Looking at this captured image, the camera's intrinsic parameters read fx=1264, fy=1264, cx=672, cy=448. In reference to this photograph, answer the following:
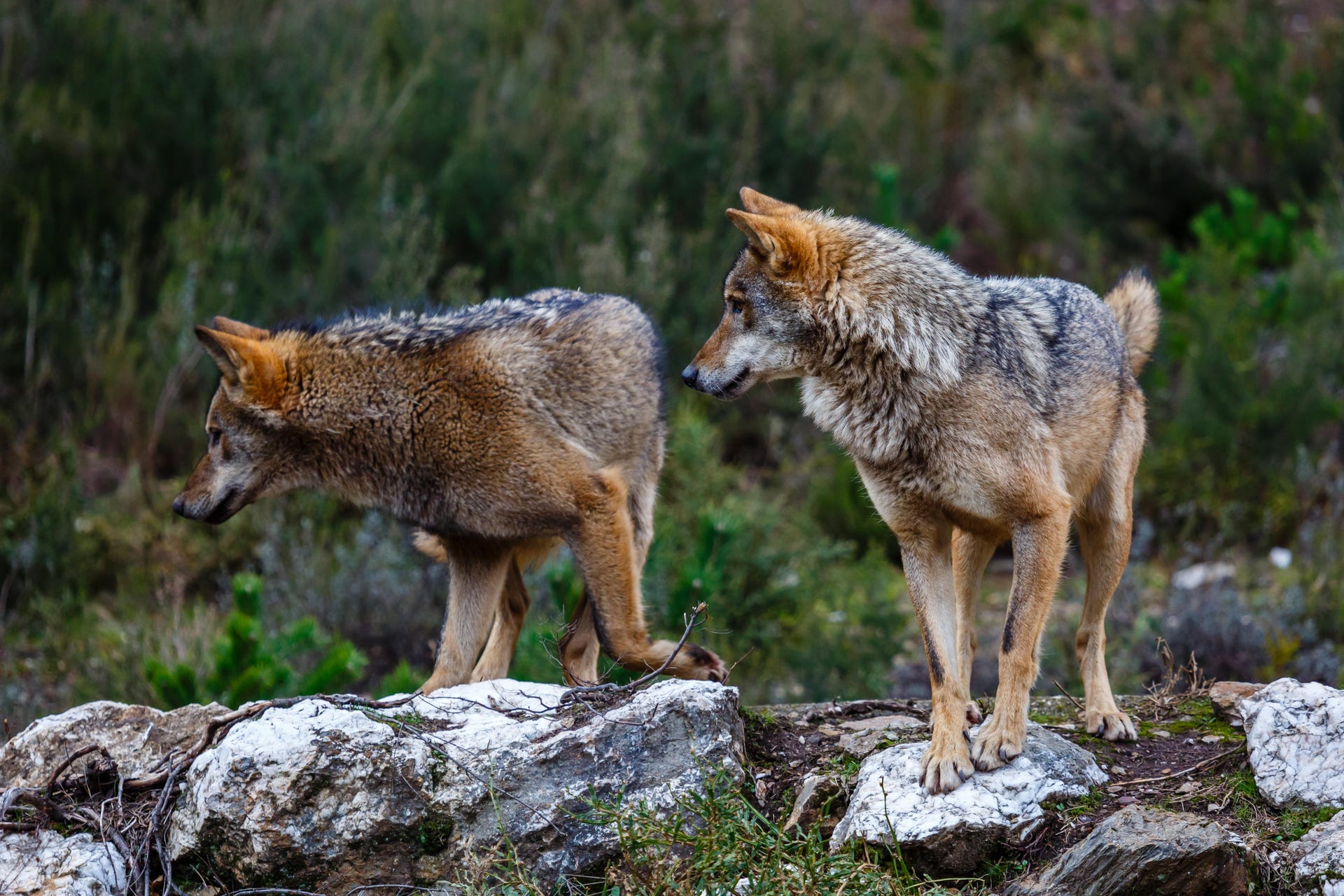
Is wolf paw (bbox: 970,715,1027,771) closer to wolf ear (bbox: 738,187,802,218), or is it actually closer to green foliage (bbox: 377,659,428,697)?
wolf ear (bbox: 738,187,802,218)

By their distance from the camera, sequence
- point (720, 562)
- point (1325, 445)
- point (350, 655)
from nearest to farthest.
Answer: point (350, 655) < point (720, 562) < point (1325, 445)

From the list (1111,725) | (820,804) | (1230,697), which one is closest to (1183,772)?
(1111,725)

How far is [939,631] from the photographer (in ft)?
14.8

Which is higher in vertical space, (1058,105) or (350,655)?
(1058,105)

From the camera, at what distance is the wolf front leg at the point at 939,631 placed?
4230 mm

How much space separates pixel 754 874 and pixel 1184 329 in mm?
8785

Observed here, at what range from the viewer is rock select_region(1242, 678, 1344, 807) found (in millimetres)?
4141

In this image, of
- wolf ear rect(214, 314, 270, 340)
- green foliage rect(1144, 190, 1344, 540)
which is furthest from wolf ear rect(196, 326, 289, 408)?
green foliage rect(1144, 190, 1344, 540)

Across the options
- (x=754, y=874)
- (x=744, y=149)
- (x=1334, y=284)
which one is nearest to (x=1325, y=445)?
(x=1334, y=284)

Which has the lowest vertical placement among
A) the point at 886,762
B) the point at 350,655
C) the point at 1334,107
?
the point at 350,655

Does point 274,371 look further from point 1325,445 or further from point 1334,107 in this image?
point 1334,107

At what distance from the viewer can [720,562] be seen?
685 centimetres

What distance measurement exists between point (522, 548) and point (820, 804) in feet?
6.66

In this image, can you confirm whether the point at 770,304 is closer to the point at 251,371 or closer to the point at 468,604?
the point at 468,604
